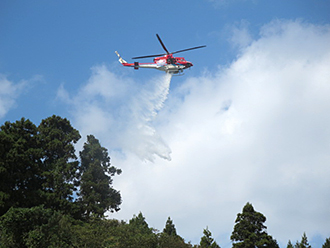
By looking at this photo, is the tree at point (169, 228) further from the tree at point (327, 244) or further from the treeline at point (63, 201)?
the tree at point (327, 244)

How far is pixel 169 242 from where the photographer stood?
139 feet

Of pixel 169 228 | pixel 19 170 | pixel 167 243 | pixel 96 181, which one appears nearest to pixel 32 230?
pixel 19 170

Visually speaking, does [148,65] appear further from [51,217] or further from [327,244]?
[327,244]

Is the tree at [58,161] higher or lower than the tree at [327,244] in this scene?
lower

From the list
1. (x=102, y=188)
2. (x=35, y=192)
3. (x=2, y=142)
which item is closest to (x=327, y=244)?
(x=102, y=188)

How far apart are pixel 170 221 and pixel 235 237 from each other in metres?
21.5

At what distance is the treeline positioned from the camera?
3816 cm

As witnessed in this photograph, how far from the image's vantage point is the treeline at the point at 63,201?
3816 cm

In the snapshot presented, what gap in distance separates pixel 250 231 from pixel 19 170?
28218mm

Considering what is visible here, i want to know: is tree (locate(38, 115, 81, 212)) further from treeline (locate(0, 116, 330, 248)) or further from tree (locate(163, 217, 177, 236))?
tree (locate(163, 217, 177, 236))

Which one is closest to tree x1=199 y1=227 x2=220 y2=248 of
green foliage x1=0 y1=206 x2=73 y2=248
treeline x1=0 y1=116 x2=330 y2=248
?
treeline x1=0 y1=116 x2=330 y2=248

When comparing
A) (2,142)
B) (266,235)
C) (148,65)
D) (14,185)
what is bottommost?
(14,185)

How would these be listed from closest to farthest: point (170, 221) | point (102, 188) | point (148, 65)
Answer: point (102, 188) → point (148, 65) → point (170, 221)

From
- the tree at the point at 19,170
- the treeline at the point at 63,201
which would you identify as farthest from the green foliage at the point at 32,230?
the tree at the point at 19,170
